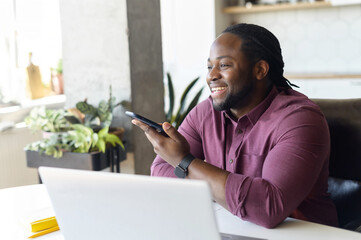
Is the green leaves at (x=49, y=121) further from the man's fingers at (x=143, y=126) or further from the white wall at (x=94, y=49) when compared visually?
the man's fingers at (x=143, y=126)

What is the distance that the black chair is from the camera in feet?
5.19

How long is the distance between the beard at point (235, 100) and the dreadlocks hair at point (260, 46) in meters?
0.11

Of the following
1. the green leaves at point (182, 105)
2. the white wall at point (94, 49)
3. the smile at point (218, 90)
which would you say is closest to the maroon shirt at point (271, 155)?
the smile at point (218, 90)

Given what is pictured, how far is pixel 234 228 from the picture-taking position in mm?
1193

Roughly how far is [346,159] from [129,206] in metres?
1.08

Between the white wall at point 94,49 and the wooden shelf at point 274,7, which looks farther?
the wooden shelf at point 274,7

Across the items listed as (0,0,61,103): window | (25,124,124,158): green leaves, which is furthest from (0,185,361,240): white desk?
(0,0,61,103): window

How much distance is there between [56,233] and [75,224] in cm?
35

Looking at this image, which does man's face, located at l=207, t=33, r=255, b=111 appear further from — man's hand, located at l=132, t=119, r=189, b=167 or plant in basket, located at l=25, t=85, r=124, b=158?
plant in basket, located at l=25, t=85, r=124, b=158

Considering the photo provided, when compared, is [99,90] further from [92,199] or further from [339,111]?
[92,199]

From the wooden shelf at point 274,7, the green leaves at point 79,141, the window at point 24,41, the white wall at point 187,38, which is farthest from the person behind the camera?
the white wall at point 187,38

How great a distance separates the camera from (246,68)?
156 centimetres

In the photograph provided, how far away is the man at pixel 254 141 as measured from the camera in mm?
1253

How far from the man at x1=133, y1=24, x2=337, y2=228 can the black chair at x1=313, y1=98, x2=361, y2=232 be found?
0.11m
